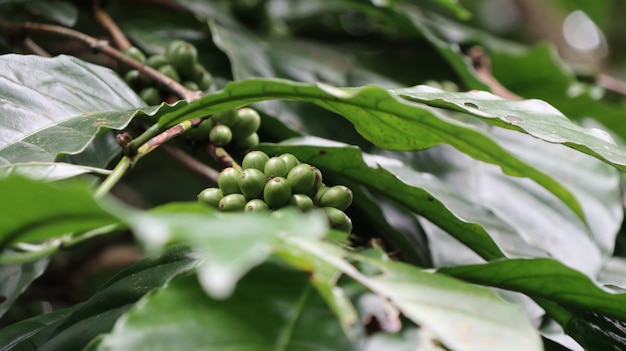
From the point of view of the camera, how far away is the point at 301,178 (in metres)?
0.60

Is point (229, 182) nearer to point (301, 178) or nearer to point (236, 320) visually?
point (301, 178)

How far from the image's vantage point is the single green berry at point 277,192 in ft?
1.92

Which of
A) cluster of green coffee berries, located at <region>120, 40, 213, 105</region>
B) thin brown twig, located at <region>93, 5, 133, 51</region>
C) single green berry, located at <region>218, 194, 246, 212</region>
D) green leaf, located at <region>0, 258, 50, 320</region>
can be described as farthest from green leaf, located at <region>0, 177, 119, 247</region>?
thin brown twig, located at <region>93, 5, 133, 51</region>

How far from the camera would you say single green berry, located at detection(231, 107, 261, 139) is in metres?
0.76

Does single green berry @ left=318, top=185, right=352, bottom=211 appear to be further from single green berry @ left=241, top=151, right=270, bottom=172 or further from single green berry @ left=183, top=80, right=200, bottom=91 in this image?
single green berry @ left=183, top=80, right=200, bottom=91

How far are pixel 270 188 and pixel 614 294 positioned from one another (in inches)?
12.2

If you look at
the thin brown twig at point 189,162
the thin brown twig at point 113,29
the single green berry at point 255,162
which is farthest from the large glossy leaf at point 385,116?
the thin brown twig at point 113,29

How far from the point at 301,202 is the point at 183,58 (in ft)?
1.16

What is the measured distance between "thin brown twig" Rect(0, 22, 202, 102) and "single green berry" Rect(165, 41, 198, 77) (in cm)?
4

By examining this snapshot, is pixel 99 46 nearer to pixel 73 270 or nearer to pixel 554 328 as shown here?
pixel 554 328

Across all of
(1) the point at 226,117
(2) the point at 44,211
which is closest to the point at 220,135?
(1) the point at 226,117

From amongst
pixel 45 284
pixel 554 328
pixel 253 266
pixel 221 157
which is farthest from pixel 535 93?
pixel 45 284

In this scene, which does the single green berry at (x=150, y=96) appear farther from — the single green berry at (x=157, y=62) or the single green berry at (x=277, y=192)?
the single green berry at (x=277, y=192)

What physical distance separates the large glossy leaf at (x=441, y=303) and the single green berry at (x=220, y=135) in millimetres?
332
